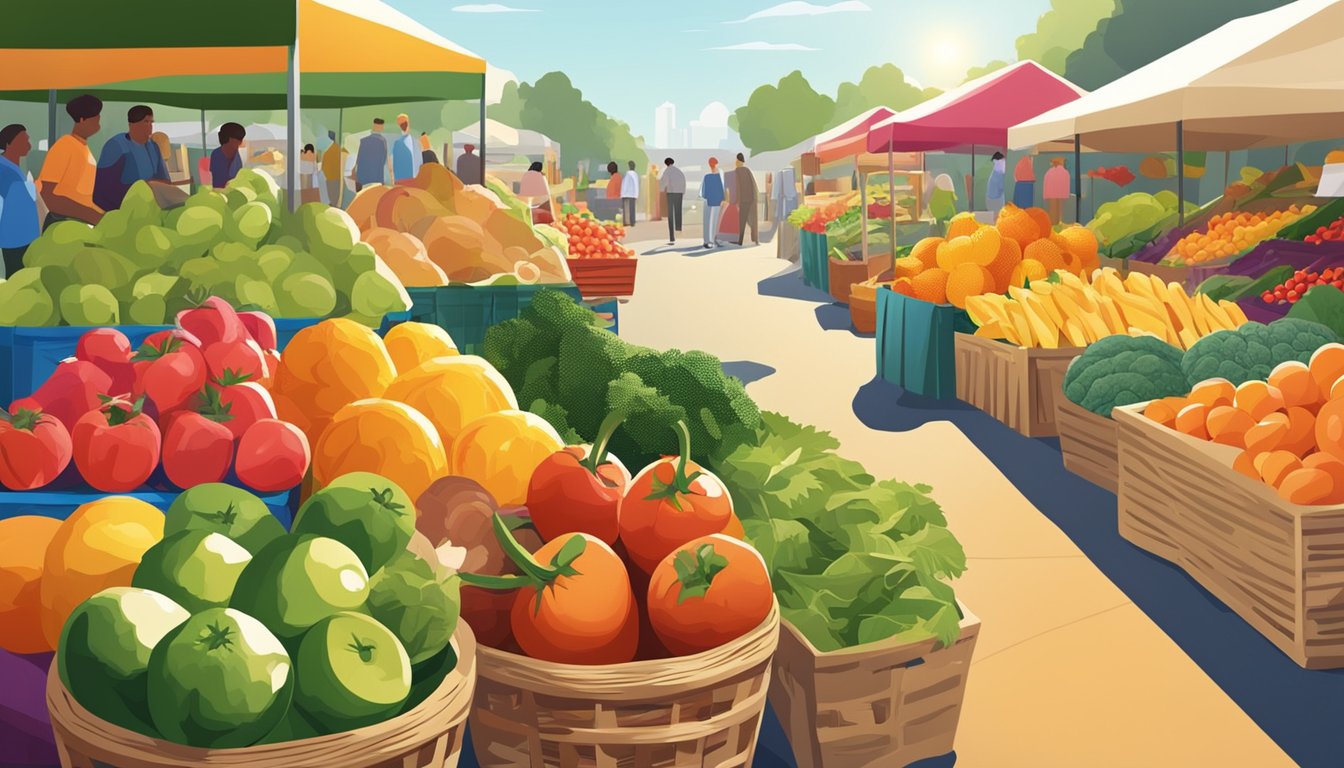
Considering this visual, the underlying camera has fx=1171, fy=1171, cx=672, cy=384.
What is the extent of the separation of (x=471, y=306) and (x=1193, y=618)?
3.02m

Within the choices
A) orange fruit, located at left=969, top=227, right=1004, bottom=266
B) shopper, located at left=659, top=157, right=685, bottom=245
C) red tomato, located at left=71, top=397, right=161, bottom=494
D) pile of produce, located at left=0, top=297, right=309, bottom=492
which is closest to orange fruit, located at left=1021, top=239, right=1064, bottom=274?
orange fruit, located at left=969, top=227, right=1004, bottom=266

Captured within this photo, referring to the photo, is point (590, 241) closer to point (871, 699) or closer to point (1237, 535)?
point (1237, 535)

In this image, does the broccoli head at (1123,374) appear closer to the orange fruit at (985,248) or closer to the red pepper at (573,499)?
the orange fruit at (985,248)

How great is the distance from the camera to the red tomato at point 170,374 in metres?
2.73

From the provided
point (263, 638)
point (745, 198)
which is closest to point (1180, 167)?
point (263, 638)

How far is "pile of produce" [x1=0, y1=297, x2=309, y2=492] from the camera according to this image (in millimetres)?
2482

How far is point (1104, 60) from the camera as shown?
36.1 metres

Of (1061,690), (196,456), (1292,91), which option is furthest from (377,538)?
(1292,91)

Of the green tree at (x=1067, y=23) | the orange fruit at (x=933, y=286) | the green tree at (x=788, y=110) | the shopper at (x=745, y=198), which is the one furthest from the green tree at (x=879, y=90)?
the orange fruit at (x=933, y=286)

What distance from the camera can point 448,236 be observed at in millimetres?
6062

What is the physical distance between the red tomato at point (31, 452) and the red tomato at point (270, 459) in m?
0.38

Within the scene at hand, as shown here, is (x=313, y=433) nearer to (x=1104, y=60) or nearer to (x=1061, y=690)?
(x=1061, y=690)

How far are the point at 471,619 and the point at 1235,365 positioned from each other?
4.05 metres

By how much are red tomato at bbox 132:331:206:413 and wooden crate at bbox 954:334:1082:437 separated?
436 cm
